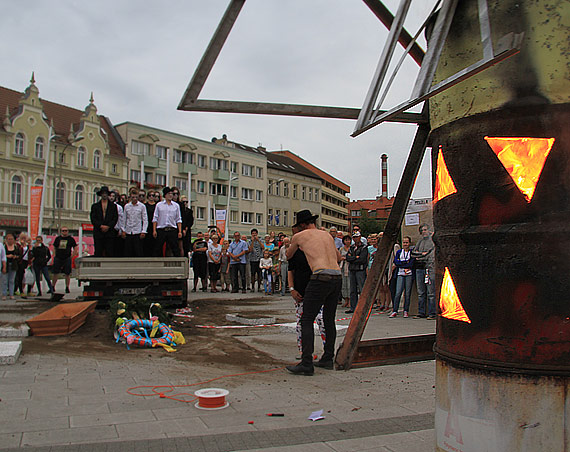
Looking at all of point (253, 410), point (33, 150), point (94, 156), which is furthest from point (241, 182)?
point (253, 410)

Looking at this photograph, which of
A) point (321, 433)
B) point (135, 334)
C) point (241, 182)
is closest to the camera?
point (321, 433)

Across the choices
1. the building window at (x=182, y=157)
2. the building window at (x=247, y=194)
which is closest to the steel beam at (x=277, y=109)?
the building window at (x=182, y=157)

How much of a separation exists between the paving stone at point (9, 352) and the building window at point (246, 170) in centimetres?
6403

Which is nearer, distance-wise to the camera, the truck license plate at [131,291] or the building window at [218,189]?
the truck license plate at [131,291]

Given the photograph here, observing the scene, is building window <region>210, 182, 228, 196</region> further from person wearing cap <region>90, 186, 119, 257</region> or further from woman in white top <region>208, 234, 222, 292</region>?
person wearing cap <region>90, 186, 119, 257</region>

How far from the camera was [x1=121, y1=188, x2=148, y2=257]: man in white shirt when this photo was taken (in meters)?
12.6

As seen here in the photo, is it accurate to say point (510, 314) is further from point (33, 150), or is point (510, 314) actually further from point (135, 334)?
point (33, 150)

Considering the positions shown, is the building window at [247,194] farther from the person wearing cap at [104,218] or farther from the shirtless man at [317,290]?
the shirtless man at [317,290]

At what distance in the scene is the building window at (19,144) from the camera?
47875 mm

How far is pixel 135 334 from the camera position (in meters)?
7.91

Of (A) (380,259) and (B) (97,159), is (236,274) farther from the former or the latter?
(B) (97,159)

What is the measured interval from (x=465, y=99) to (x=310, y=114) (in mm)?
964

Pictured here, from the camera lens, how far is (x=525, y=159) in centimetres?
254

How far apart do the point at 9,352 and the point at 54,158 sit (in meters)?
46.8
